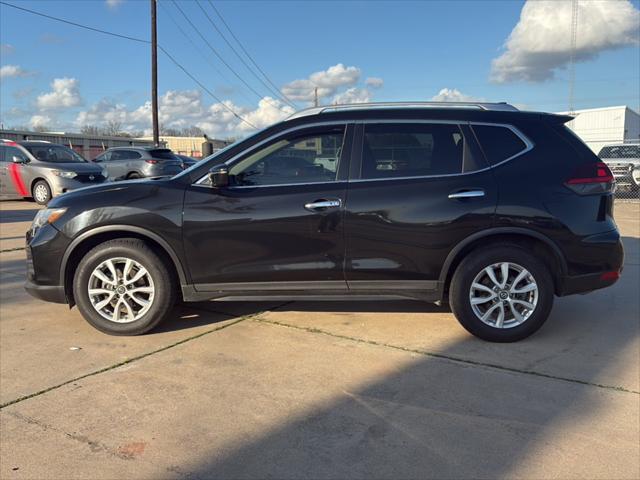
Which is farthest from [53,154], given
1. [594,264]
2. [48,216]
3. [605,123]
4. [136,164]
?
[605,123]

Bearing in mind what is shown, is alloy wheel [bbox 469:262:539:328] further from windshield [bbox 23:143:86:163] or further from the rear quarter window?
windshield [bbox 23:143:86:163]

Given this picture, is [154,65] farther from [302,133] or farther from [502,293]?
[502,293]

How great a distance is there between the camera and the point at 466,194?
4.01 meters

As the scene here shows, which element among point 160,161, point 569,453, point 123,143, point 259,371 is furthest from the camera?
point 123,143

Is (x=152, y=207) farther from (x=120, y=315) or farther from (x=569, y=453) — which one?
(x=569, y=453)

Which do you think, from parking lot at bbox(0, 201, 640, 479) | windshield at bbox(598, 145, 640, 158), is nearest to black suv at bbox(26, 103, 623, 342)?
parking lot at bbox(0, 201, 640, 479)

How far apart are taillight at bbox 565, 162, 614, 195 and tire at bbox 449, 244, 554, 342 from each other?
2.08ft

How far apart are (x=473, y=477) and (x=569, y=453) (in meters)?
0.59

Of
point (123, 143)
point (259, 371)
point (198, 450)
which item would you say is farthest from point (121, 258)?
point (123, 143)

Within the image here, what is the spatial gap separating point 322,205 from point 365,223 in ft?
1.20

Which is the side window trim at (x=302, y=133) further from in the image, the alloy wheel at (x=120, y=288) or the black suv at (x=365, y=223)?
the alloy wheel at (x=120, y=288)

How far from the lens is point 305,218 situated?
4.05 meters

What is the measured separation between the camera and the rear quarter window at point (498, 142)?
162 inches

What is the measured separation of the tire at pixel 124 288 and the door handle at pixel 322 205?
128 centimetres
